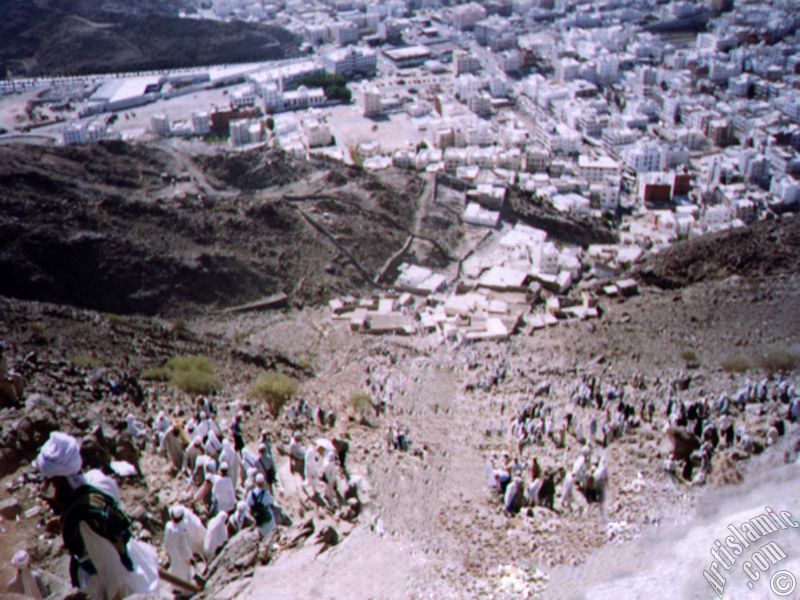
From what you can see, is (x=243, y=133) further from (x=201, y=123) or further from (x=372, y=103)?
(x=372, y=103)

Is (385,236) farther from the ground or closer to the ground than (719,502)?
closer to the ground

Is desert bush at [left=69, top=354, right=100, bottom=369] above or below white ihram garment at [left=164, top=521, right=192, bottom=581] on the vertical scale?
below

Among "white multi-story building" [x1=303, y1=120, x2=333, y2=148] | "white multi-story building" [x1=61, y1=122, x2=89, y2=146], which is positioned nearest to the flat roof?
"white multi-story building" [x1=303, y1=120, x2=333, y2=148]

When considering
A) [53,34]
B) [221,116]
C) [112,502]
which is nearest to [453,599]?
[112,502]

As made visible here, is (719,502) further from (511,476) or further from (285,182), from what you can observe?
(285,182)

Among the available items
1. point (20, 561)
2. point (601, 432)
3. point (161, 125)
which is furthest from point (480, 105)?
point (20, 561)

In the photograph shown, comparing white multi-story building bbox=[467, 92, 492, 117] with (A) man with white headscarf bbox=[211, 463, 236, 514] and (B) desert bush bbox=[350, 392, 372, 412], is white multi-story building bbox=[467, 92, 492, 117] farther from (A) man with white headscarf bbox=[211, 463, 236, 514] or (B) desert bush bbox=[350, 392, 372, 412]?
(A) man with white headscarf bbox=[211, 463, 236, 514]
